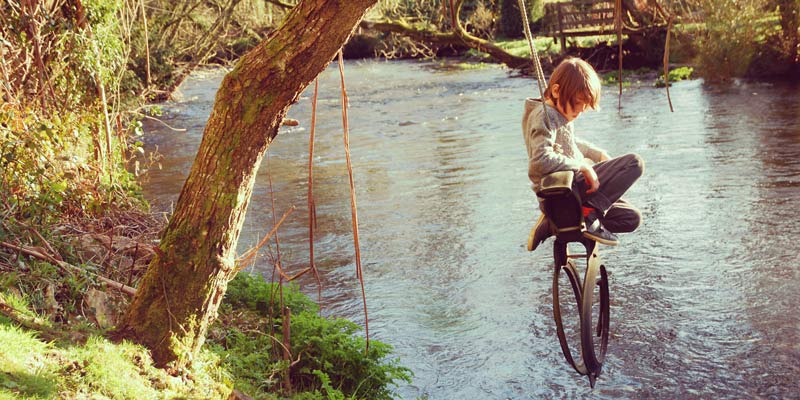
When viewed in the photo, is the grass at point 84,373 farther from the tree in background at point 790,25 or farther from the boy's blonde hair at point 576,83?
the tree in background at point 790,25

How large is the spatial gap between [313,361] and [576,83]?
3140 millimetres

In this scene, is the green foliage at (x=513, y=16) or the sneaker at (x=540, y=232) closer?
the sneaker at (x=540, y=232)

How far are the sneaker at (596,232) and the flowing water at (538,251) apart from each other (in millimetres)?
2667

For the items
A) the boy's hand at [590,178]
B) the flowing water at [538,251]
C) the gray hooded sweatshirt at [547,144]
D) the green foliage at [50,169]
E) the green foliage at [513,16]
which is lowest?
the flowing water at [538,251]

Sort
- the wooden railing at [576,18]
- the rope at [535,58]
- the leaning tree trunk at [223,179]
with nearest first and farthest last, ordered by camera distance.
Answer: the rope at [535,58] → the leaning tree trunk at [223,179] → the wooden railing at [576,18]

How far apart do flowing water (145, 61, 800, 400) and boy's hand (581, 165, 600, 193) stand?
291 centimetres

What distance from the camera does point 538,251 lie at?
35.5 ft

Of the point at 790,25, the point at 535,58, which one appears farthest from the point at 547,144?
the point at 790,25

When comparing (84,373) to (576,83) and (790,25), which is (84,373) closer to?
(576,83)

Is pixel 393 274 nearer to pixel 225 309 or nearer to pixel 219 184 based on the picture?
pixel 225 309

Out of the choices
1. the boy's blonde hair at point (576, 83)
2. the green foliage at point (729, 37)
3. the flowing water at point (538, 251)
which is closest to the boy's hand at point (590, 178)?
the boy's blonde hair at point (576, 83)

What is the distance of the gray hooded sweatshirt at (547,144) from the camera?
4.11 metres

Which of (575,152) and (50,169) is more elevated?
(575,152)

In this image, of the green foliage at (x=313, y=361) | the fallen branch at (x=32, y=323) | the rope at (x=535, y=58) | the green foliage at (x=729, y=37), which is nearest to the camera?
the rope at (x=535, y=58)
